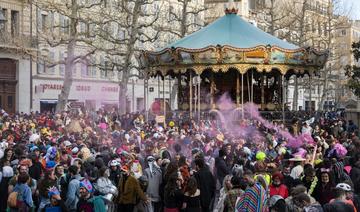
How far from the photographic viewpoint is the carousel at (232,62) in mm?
26969

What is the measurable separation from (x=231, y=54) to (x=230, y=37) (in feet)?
4.89

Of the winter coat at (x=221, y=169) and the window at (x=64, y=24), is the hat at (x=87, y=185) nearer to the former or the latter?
the winter coat at (x=221, y=169)

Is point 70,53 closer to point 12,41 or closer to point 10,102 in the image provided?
point 12,41

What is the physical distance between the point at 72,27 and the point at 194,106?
8.77 metres

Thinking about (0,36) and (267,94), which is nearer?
(267,94)

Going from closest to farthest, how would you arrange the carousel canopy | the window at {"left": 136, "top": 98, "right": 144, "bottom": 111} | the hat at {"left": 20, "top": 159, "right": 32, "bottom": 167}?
the hat at {"left": 20, "top": 159, "right": 32, "bottom": 167}
the carousel canopy
the window at {"left": 136, "top": 98, "right": 144, "bottom": 111}

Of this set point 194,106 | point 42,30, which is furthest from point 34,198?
point 42,30

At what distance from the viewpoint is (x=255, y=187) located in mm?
9117

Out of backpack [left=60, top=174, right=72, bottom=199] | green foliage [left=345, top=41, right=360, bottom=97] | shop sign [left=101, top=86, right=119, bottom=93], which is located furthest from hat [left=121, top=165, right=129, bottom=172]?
shop sign [left=101, top=86, right=119, bottom=93]

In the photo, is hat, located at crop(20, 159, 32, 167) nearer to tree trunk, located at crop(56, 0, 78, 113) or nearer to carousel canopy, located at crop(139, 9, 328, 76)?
carousel canopy, located at crop(139, 9, 328, 76)

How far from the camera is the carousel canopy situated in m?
26.9

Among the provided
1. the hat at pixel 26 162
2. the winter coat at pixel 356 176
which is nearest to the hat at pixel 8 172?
the hat at pixel 26 162

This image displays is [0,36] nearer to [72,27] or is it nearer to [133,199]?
[72,27]

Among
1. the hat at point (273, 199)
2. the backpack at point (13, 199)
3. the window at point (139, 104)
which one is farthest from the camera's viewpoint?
the window at point (139, 104)
